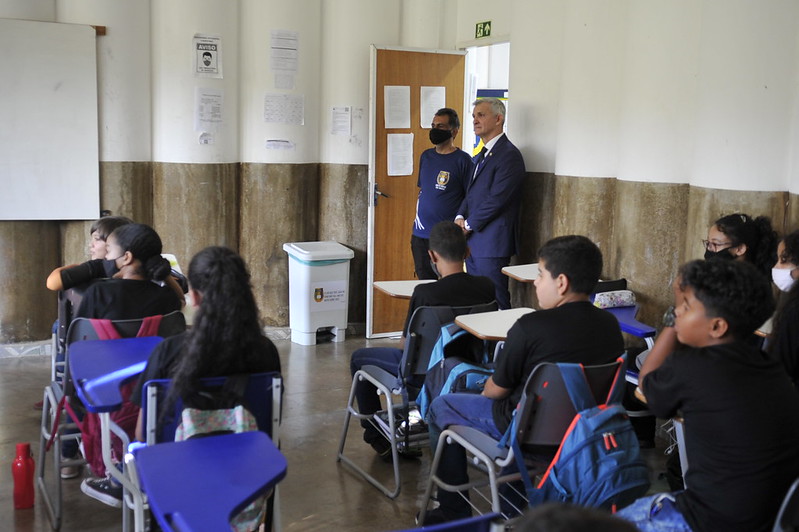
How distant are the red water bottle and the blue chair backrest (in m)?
1.28

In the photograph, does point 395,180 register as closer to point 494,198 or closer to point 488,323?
point 494,198

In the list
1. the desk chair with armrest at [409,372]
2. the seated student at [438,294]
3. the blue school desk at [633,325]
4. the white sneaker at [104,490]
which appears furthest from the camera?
the blue school desk at [633,325]

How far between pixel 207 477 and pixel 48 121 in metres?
4.47

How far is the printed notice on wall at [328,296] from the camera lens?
6176mm

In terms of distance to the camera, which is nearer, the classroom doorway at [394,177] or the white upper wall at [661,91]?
the white upper wall at [661,91]

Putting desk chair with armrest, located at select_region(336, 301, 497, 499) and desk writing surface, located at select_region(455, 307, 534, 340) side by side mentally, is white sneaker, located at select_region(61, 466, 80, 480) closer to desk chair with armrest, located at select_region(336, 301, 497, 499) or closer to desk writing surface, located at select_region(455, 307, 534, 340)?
desk chair with armrest, located at select_region(336, 301, 497, 499)

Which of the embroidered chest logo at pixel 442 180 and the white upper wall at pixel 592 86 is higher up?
the white upper wall at pixel 592 86

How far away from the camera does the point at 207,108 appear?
6047 mm

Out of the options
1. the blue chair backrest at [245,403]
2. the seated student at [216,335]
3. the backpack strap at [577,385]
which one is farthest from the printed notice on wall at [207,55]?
the backpack strap at [577,385]

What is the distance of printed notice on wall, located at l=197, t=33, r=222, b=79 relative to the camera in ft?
19.5

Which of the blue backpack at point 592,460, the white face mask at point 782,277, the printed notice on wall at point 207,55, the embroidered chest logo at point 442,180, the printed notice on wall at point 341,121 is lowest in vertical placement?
the blue backpack at point 592,460

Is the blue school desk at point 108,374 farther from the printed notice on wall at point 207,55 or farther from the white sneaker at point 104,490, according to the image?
the printed notice on wall at point 207,55

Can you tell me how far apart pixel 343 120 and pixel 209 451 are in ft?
15.6

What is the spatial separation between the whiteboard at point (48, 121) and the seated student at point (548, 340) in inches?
147
